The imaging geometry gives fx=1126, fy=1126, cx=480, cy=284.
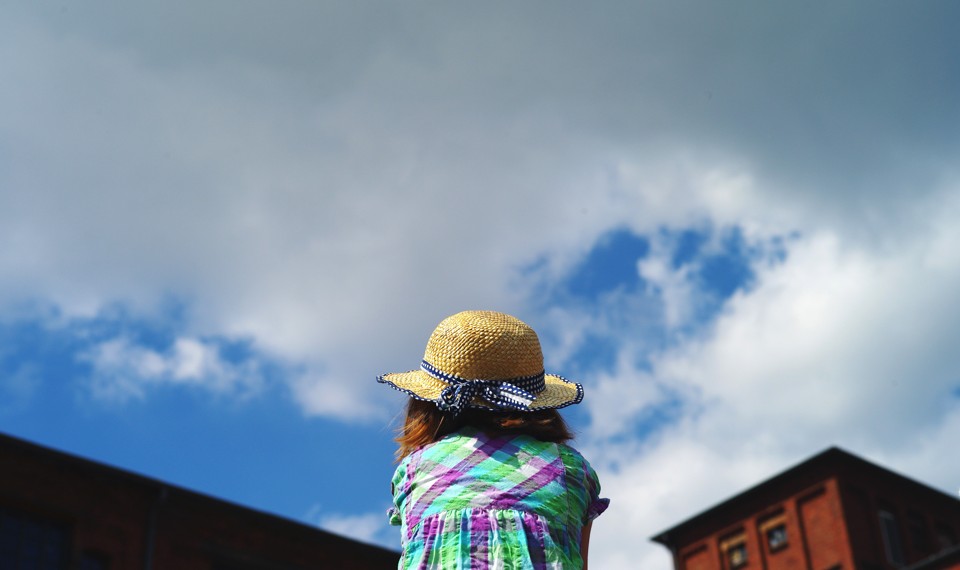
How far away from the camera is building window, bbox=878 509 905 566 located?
146 feet

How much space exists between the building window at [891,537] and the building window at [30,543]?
100 ft

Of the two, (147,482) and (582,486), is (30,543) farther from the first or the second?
(582,486)

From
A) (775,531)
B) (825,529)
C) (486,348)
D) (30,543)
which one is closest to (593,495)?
(486,348)

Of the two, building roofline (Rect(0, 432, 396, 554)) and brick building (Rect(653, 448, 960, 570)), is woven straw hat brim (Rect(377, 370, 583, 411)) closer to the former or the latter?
building roofline (Rect(0, 432, 396, 554))

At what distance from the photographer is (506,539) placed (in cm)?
346

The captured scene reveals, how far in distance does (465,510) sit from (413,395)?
566mm

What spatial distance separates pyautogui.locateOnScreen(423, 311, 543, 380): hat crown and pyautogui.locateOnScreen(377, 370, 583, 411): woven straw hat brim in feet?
0.23

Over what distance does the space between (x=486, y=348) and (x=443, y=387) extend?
0.20 meters

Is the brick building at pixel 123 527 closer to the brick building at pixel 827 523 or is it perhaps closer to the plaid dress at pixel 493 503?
the brick building at pixel 827 523

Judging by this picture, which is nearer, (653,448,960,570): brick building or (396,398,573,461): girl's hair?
(396,398,573,461): girl's hair

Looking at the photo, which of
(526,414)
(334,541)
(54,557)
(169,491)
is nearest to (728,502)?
(334,541)

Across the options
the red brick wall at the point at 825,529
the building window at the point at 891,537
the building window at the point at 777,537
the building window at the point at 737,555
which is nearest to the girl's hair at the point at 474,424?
the red brick wall at the point at 825,529

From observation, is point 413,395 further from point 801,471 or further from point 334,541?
point 801,471

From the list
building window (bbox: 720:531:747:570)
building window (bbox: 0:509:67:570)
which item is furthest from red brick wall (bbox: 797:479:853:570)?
building window (bbox: 0:509:67:570)
